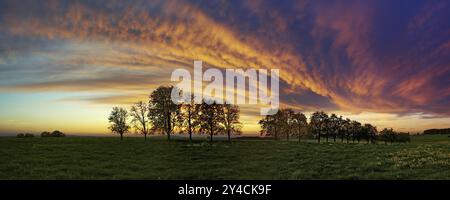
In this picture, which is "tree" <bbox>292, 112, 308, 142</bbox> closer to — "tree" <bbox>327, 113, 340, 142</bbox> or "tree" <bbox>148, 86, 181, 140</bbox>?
"tree" <bbox>327, 113, 340, 142</bbox>

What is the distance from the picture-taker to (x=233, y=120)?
79.7 meters

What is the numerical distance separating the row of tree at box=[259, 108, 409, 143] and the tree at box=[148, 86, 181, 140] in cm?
3547

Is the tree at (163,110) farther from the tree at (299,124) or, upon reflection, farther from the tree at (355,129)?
the tree at (355,129)

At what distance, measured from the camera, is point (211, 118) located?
73000 millimetres

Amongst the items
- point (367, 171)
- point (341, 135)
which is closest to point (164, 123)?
point (367, 171)

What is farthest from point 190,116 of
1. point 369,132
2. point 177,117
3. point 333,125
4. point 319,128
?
point 369,132

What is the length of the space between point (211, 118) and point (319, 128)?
160 ft

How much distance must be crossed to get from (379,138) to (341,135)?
2863 centimetres

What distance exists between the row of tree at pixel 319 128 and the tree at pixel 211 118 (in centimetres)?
2413

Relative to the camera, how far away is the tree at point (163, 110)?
2564 inches
